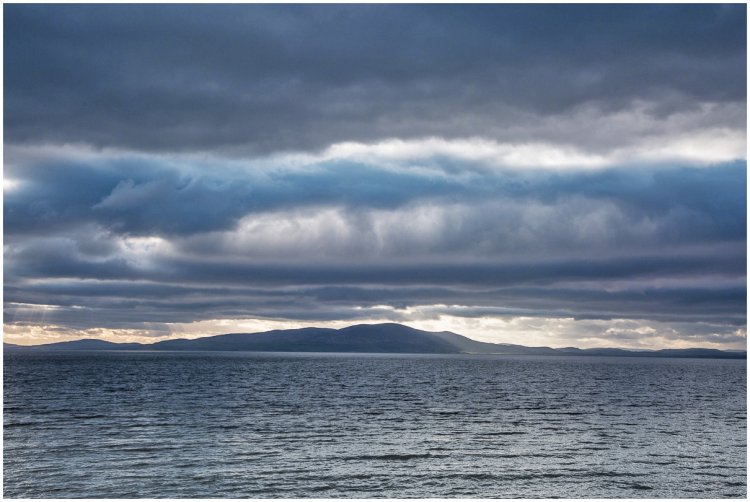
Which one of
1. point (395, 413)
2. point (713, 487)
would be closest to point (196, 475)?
point (713, 487)

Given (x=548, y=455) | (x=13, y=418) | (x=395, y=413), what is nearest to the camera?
(x=548, y=455)

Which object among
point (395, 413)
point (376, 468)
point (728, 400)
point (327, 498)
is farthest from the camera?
point (728, 400)

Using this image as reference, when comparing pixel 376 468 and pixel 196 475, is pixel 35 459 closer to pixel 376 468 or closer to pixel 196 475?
pixel 196 475

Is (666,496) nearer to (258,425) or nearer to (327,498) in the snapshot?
(327,498)

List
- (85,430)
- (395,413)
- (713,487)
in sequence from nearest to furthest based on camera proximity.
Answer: (713,487), (85,430), (395,413)

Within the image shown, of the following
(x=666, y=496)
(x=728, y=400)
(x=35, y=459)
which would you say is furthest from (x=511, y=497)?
(x=728, y=400)

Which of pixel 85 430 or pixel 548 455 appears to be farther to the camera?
pixel 85 430

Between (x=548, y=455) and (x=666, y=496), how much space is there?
39.7ft

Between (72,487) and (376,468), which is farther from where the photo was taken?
(376,468)

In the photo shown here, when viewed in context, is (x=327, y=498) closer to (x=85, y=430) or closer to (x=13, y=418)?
(x=85, y=430)

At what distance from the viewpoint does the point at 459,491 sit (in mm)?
41562

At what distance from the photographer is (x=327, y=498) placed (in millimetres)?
39688

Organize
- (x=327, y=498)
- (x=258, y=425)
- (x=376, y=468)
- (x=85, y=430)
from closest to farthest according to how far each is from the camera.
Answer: (x=327, y=498), (x=376, y=468), (x=85, y=430), (x=258, y=425)

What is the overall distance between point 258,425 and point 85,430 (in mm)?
15789
